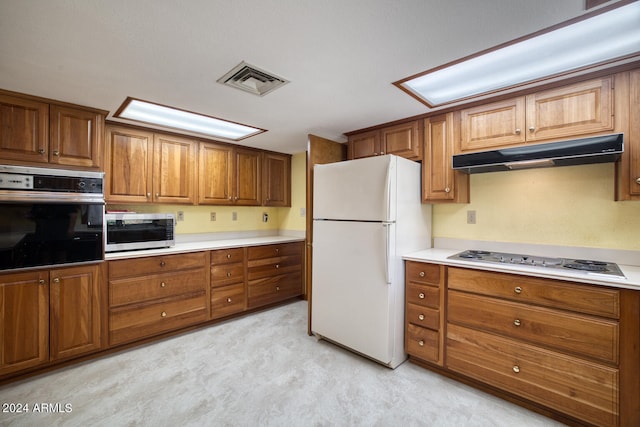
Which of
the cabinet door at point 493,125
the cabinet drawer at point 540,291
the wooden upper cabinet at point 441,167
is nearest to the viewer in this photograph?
the cabinet drawer at point 540,291

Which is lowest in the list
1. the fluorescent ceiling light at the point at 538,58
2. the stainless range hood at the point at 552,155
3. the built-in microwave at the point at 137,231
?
the built-in microwave at the point at 137,231

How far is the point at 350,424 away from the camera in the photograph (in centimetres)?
168

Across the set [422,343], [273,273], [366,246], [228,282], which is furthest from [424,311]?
[228,282]

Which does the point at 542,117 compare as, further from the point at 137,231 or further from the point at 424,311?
the point at 137,231

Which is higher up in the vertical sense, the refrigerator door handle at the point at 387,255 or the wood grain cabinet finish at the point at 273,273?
the refrigerator door handle at the point at 387,255

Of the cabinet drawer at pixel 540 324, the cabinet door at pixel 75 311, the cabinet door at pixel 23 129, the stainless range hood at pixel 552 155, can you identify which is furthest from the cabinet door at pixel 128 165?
the cabinet drawer at pixel 540 324

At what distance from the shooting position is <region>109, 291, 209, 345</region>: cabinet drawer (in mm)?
2451

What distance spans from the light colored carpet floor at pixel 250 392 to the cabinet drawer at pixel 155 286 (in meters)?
0.47

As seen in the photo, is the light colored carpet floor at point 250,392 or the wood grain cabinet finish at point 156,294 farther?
the wood grain cabinet finish at point 156,294

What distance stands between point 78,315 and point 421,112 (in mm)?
3319

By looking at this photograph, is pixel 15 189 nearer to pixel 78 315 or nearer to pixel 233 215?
pixel 78 315

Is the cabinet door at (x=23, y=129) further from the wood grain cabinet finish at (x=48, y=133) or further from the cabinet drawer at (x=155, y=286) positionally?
the cabinet drawer at (x=155, y=286)

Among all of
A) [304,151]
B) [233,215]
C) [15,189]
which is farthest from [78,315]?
[304,151]

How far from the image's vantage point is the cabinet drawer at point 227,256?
10.1 feet
